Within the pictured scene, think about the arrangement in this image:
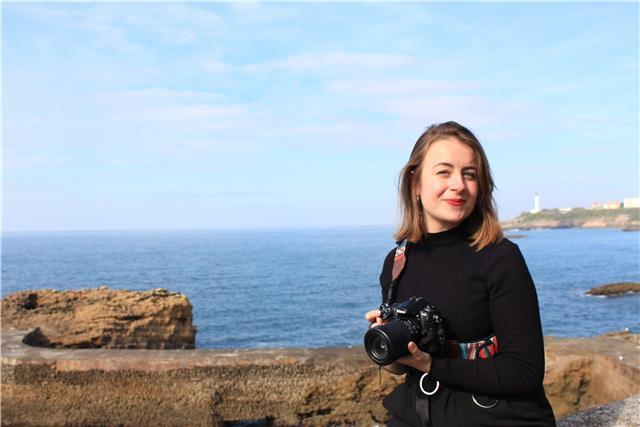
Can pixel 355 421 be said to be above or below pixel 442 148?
below

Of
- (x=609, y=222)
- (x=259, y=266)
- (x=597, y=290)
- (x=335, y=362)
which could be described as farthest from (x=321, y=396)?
(x=609, y=222)

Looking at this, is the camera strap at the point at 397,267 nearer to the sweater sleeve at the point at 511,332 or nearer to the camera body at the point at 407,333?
the camera body at the point at 407,333

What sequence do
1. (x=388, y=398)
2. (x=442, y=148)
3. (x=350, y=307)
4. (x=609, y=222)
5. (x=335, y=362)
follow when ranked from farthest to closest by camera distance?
(x=609, y=222)
(x=350, y=307)
(x=335, y=362)
(x=388, y=398)
(x=442, y=148)

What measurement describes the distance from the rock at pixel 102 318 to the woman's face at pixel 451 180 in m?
11.7

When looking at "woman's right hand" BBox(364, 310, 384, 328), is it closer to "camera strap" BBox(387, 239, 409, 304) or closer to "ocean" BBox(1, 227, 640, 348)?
"camera strap" BBox(387, 239, 409, 304)

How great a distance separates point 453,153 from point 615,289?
46201mm

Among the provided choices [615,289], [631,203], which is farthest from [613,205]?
[615,289]

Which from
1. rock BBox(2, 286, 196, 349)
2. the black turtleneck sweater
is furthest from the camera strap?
rock BBox(2, 286, 196, 349)

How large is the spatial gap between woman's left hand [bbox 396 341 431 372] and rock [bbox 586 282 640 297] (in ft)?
147

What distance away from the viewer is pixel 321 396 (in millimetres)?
8875

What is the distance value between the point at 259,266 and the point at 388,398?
72.0 metres

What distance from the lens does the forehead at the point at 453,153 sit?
89.7 inches

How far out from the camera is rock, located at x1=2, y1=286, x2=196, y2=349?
41.4 feet

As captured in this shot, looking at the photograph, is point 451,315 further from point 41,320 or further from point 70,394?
point 41,320
